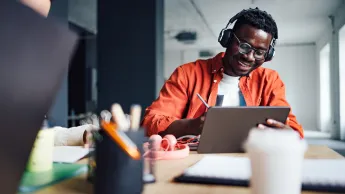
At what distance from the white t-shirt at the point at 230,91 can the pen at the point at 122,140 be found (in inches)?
48.3

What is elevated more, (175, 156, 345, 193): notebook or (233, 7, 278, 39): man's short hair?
(233, 7, 278, 39): man's short hair

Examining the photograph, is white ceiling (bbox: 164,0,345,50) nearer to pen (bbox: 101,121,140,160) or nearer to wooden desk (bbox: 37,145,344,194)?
wooden desk (bbox: 37,145,344,194)

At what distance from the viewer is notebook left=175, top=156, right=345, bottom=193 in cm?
63

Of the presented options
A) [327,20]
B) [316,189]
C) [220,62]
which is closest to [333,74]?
[327,20]

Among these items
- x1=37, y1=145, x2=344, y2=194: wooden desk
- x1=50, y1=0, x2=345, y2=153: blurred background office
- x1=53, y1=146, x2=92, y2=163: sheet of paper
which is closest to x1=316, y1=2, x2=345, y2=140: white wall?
x1=50, y1=0, x2=345, y2=153: blurred background office

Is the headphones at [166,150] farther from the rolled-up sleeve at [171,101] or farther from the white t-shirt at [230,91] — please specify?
the white t-shirt at [230,91]

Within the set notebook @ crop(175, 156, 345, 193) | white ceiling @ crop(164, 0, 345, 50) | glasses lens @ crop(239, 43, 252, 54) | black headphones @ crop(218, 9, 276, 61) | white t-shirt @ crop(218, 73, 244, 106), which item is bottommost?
notebook @ crop(175, 156, 345, 193)

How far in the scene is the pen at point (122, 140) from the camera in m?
0.54

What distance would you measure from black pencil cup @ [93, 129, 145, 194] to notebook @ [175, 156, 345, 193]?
17 centimetres

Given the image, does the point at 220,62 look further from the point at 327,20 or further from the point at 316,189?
the point at 327,20

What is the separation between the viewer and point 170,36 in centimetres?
912

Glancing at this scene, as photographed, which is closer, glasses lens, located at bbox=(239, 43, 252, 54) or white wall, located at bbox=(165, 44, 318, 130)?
glasses lens, located at bbox=(239, 43, 252, 54)

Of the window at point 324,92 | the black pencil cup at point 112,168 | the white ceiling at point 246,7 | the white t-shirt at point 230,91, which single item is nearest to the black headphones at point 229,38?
→ the white t-shirt at point 230,91

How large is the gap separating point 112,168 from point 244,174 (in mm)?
290
